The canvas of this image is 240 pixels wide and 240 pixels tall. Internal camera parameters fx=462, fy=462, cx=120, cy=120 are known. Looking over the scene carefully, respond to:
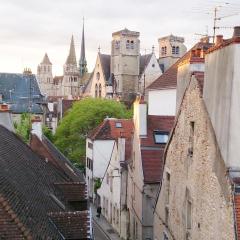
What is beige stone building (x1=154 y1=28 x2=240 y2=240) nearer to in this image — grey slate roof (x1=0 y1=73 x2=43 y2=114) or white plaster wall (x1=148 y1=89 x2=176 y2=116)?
white plaster wall (x1=148 y1=89 x2=176 y2=116)

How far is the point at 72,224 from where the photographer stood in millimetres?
11016

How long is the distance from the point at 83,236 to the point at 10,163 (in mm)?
3918

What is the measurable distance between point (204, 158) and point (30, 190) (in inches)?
192

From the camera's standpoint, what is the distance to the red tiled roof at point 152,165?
899 inches

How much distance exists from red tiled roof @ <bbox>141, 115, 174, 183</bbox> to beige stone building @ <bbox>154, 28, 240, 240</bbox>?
4.88 metres

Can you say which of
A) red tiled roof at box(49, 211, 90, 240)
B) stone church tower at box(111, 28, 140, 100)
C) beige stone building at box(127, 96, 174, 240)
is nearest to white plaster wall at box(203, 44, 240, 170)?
red tiled roof at box(49, 211, 90, 240)

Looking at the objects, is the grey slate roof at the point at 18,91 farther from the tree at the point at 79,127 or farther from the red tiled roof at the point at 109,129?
the red tiled roof at the point at 109,129

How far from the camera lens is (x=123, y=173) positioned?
28969 millimetres

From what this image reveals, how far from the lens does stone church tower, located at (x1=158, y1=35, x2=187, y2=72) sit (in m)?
101

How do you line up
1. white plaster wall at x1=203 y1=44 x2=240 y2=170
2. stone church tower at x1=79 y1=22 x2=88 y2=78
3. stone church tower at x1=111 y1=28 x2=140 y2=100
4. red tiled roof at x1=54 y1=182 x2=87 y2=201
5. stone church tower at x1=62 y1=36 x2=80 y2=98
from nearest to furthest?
white plaster wall at x1=203 y1=44 x2=240 y2=170
red tiled roof at x1=54 y1=182 x2=87 y2=201
stone church tower at x1=111 y1=28 x2=140 y2=100
stone church tower at x1=79 y1=22 x2=88 y2=78
stone church tower at x1=62 y1=36 x2=80 y2=98

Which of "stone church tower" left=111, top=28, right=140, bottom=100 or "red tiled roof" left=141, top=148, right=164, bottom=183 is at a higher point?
"stone church tower" left=111, top=28, right=140, bottom=100

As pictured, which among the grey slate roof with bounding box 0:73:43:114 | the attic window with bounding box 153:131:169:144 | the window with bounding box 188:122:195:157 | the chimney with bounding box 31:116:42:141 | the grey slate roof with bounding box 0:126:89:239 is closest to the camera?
the grey slate roof with bounding box 0:126:89:239

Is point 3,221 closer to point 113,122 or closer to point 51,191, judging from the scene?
point 51,191

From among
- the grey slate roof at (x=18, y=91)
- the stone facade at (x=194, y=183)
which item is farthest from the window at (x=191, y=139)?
the grey slate roof at (x=18, y=91)
